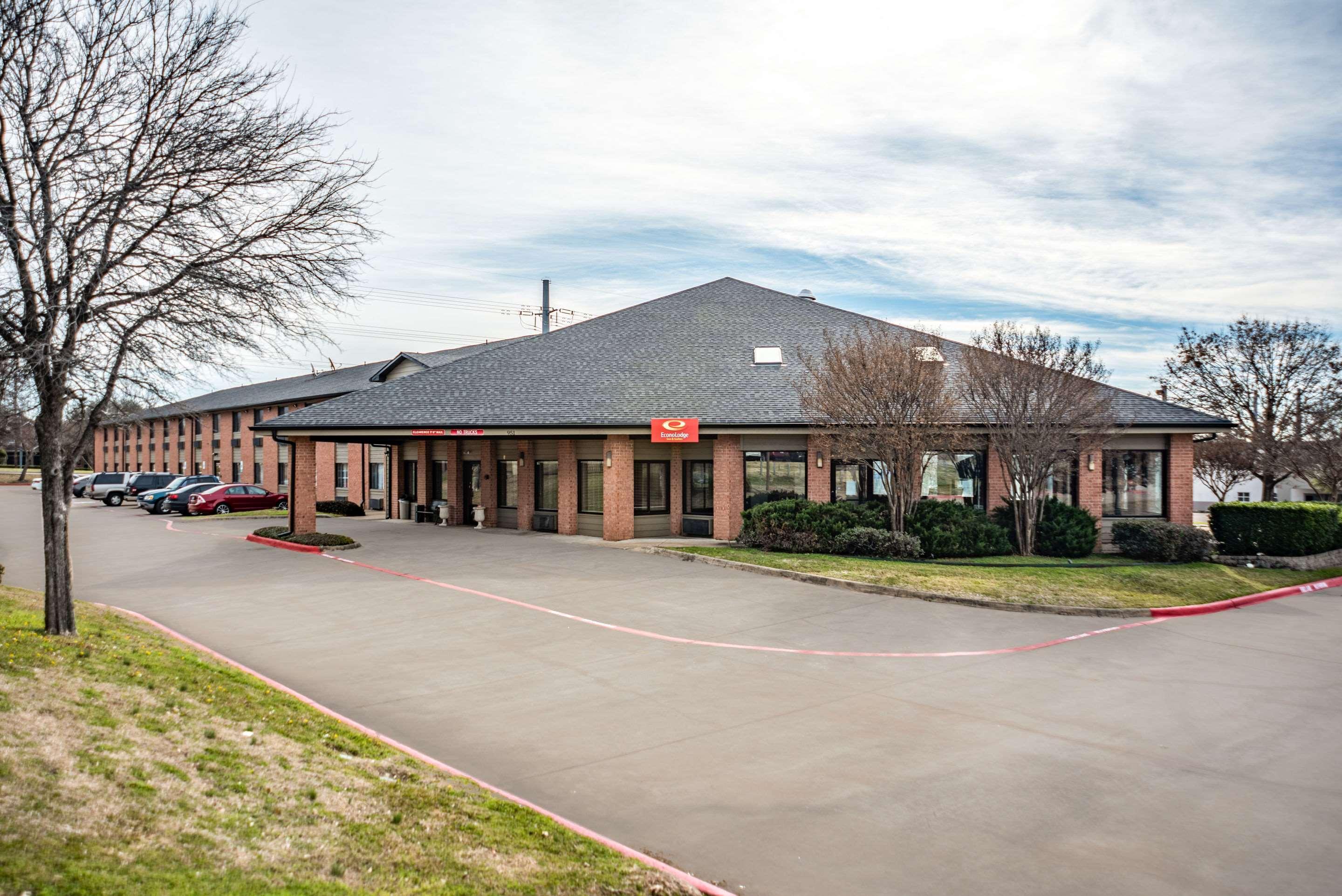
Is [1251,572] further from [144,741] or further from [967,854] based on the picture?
[144,741]

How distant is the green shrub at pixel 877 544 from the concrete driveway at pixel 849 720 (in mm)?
4180

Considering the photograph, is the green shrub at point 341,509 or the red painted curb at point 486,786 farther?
the green shrub at point 341,509

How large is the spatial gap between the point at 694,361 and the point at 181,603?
18.1 meters

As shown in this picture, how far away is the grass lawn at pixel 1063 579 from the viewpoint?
16436 millimetres

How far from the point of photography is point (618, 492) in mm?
25375

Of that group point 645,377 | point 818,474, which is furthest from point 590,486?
point 818,474

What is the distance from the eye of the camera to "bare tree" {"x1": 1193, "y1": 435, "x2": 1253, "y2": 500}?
36438mm

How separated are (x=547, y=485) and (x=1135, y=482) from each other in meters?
18.2

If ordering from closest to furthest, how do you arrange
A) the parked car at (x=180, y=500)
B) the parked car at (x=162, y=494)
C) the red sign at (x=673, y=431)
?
the red sign at (x=673, y=431) < the parked car at (x=180, y=500) < the parked car at (x=162, y=494)

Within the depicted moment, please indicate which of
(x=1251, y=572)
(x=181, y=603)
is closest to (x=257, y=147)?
(x=181, y=603)

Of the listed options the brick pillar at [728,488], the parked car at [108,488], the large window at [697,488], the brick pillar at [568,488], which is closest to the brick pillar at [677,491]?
the large window at [697,488]

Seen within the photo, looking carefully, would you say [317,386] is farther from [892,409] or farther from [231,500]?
[892,409]

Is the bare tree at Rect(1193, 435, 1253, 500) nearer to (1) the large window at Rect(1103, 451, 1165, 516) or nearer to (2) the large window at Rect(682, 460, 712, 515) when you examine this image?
(1) the large window at Rect(1103, 451, 1165, 516)

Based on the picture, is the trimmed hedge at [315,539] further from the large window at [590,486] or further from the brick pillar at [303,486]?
the large window at [590,486]
